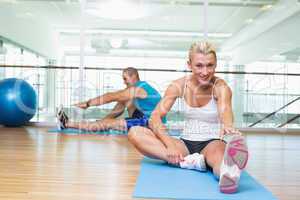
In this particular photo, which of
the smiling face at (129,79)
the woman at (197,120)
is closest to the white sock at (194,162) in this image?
the woman at (197,120)

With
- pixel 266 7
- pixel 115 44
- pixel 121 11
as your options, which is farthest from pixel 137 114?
pixel 266 7

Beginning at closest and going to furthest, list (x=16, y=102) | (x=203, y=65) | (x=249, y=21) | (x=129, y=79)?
(x=203, y=65) < (x=129, y=79) < (x=16, y=102) < (x=249, y=21)

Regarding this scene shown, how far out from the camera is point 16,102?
13.4 feet

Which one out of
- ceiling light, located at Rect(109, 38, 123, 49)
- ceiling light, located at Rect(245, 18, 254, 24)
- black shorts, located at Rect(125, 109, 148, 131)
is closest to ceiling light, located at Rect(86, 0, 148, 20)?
ceiling light, located at Rect(109, 38, 123, 49)

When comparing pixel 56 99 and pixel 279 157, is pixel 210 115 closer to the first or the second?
pixel 279 157

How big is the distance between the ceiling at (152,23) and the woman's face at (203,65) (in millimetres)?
3088

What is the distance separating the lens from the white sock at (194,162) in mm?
1914

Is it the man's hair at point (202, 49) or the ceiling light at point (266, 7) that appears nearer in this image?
the man's hair at point (202, 49)

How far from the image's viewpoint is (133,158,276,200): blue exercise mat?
1.47 m

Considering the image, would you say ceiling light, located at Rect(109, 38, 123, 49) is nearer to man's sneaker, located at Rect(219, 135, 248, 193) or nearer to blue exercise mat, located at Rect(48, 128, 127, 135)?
blue exercise mat, located at Rect(48, 128, 127, 135)

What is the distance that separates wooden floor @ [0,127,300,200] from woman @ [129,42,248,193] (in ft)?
0.72

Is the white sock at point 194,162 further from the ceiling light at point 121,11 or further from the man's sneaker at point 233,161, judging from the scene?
the ceiling light at point 121,11

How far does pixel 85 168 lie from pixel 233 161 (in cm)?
98

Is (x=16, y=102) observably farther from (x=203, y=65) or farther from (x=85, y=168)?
(x=203, y=65)
